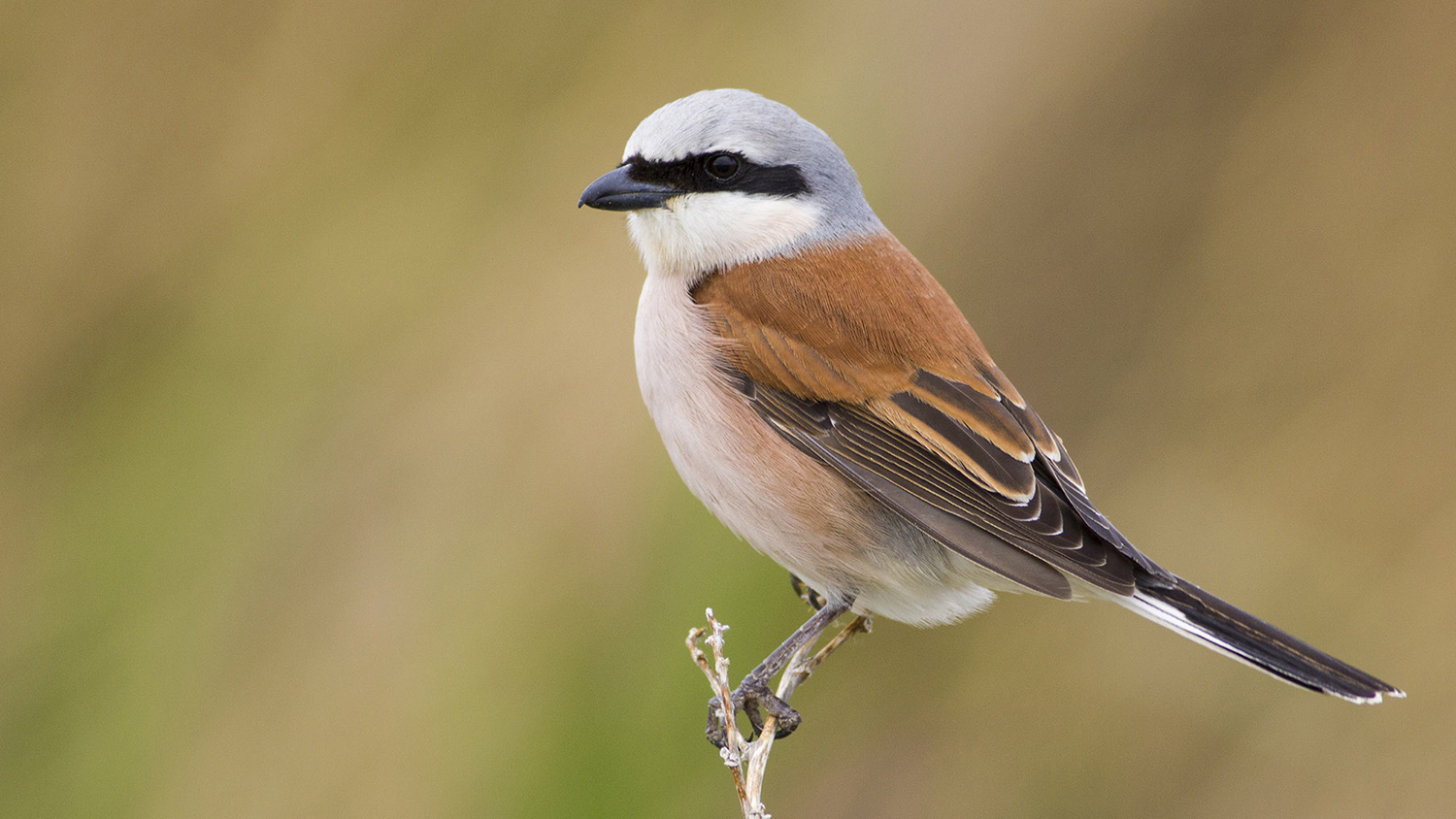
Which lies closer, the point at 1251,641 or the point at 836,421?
the point at 1251,641

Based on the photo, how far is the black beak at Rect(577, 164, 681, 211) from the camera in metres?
2.49

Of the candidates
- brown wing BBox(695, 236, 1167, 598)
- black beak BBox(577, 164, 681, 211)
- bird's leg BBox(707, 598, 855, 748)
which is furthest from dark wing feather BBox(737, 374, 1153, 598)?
black beak BBox(577, 164, 681, 211)

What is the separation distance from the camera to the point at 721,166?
258 centimetres

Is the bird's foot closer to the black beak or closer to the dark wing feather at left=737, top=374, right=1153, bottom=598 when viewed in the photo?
the dark wing feather at left=737, top=374, right=1153, bottom=598

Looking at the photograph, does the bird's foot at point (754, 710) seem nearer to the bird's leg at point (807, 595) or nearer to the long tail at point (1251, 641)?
the bird's leg at point (807, 595)

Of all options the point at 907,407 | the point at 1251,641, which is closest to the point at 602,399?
the point at 907,407

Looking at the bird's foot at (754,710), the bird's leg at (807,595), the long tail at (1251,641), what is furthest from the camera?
the bird's leg at (807,595)

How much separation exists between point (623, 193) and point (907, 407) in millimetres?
718

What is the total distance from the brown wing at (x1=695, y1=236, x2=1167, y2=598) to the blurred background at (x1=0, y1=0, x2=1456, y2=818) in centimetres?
45

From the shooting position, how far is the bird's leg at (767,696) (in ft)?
7.70

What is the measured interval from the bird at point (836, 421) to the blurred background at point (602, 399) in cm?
35

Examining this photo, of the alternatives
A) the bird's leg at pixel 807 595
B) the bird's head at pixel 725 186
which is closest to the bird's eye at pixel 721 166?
the bird's head at pixel 725 186

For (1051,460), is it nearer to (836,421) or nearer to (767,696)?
(836,421)

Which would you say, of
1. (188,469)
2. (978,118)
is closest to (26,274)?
(188,469)
